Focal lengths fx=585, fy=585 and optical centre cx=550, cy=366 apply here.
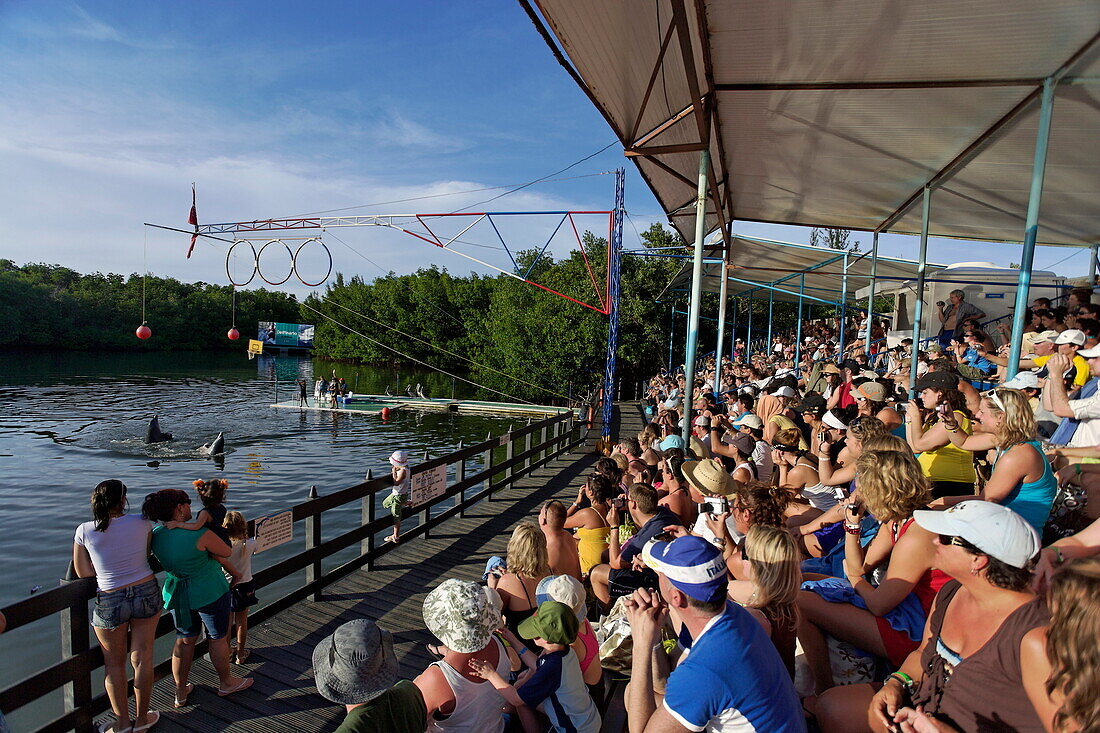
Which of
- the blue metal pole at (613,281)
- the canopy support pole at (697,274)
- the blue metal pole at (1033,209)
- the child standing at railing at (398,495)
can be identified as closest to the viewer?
the blue metal pole at (1033,209)

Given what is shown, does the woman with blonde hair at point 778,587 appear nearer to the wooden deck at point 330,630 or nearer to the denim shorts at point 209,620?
the wooden deck at point 330,630

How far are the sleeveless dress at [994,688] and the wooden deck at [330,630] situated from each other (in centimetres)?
356

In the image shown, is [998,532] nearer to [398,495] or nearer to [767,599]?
[767,599]

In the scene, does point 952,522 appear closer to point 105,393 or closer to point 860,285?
point 860,285

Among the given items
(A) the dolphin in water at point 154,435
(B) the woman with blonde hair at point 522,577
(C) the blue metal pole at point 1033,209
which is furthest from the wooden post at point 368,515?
(A) the dolphin in water at point 154,435

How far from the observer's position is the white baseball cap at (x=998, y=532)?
1.81 metres

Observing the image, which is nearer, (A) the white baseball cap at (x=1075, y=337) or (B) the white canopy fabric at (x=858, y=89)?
(B) the white canopy fabric at (x=858, y=89)

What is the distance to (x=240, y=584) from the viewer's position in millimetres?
4320

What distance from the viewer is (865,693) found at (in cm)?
219

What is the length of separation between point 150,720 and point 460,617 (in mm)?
2752

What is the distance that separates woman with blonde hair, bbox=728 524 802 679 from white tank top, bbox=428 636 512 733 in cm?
114

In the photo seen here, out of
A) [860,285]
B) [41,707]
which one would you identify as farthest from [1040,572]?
[860,285]

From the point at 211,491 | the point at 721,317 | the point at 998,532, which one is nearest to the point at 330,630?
the point at 211,491

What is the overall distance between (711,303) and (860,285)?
1174cm
